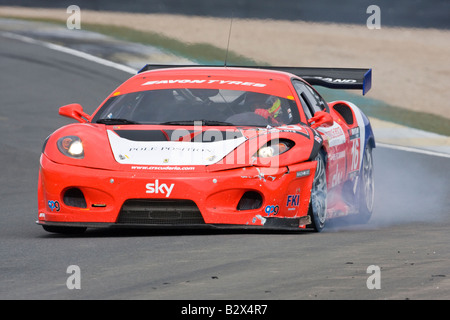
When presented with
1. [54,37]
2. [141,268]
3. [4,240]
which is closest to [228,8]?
[54,37]

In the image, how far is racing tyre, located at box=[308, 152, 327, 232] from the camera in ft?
27.2

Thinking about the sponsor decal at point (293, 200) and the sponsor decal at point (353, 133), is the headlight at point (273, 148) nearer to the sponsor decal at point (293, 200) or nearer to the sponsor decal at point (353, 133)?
the sponsor decal at point (293, 200)

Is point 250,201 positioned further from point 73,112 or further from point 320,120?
point 73,112

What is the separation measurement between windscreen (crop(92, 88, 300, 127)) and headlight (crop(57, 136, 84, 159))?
1.88ft

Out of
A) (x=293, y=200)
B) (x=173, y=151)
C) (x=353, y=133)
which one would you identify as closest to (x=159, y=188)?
(x=173, y=151)

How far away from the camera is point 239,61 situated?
21141 millimetres

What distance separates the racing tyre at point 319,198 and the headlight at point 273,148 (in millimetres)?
313

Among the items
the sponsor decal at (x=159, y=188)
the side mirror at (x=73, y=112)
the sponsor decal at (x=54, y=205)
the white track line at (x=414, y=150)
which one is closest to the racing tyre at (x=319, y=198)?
the sponsor decal at (x=159, y=188)

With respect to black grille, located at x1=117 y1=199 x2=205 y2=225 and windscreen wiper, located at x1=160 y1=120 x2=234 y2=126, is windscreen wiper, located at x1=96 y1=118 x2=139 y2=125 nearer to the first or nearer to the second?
windscreen wiper, located at x1=160 y1=120 x2=234 y2=126

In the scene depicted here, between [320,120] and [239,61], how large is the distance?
12341mm

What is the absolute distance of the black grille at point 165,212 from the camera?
26.1ft

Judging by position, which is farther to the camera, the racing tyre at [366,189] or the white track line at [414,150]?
the white track line at [414,150]

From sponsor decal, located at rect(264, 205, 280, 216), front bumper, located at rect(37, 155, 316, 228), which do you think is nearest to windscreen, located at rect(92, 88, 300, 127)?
front bumper, located at rect(37, 155, 316, 228)
